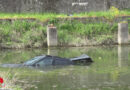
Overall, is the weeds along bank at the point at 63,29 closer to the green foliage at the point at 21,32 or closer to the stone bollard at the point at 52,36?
the green foliage at the point at 21,32

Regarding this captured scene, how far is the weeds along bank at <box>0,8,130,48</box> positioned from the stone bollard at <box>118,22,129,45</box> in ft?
2.10

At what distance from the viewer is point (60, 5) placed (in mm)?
38688

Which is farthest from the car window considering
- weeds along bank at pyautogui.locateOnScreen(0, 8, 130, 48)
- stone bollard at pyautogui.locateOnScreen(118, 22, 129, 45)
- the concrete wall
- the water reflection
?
the concrete wall

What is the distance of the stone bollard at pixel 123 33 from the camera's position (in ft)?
104

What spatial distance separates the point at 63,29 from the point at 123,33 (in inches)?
197

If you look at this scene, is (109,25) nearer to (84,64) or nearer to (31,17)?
(31,17)

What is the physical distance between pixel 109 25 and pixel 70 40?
4.06 metres

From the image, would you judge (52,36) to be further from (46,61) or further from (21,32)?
(46,61)

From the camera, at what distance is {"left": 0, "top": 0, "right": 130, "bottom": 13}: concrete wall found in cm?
3819

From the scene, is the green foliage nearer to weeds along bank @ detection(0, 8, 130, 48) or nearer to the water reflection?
weeds along bank @ detection(0, 8, 130, 48)

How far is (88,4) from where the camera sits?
38844 mm

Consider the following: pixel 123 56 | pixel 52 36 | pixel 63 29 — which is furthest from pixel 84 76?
pixel 63 29

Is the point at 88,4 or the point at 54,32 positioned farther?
the point at 88,4

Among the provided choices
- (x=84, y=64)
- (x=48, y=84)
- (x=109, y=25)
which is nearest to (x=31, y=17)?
(x=109, y=25)
